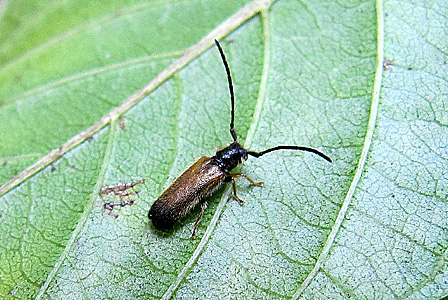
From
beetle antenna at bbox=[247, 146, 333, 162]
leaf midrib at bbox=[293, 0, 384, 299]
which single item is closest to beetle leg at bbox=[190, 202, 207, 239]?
beetle antenna at bbox=[247, 146, 333, 162]

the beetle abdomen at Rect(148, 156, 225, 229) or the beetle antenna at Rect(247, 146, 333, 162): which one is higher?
the beetle abdomen at Rect(148, 156, 225, 229)

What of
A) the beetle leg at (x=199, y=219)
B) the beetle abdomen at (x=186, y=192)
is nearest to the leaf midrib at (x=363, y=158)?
the beetle leg at (x=199, y=219)

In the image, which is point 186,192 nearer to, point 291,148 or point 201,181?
point 201,181

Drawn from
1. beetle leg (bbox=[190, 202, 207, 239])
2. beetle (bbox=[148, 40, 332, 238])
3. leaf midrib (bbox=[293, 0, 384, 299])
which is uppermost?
beetle (bbox=[148, 40, 332, 238])

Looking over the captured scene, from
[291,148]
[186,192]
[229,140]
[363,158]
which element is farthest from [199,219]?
[363,158]

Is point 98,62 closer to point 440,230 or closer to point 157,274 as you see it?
point 157,274

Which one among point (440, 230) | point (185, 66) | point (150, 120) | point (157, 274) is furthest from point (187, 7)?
point (440, 230)

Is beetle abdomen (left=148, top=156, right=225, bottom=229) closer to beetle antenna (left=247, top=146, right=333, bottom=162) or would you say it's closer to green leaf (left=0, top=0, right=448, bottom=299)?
green leaf (left=0, top=0, right=448, bottom=299)
